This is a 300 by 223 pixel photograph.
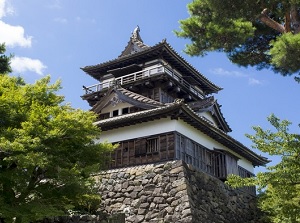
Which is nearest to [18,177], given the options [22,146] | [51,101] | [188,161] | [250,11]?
[22,146]

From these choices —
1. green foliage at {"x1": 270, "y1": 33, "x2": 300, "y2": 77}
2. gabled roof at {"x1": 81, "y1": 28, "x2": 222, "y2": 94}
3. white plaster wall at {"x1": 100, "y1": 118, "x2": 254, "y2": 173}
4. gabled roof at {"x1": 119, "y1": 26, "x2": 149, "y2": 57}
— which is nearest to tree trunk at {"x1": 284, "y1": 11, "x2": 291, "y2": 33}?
green foliage at {"x1": 270, "y1": 33, "x2": 300, "y2": 77}

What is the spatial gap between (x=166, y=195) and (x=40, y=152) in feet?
24.5

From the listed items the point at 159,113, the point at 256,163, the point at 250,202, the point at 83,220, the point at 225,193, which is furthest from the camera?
the point at 256,163

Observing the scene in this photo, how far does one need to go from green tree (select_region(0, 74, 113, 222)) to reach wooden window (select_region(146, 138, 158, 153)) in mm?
6086

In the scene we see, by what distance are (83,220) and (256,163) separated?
12.9m

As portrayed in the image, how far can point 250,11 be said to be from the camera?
11.4 m

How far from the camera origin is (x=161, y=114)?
1680 cm

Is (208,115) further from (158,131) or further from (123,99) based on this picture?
(158,131)

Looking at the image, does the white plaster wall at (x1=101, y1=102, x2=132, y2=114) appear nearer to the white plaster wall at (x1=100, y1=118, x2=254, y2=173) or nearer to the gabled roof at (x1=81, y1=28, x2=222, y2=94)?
the white plaster wall at (x1=100, y1=118, x2=254, y2=173)

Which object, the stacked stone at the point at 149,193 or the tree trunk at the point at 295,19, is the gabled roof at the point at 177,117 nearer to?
the stacked stone at the point at 149,193

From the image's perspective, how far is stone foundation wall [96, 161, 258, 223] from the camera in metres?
15.0

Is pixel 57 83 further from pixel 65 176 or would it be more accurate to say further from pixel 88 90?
pixel 88 90

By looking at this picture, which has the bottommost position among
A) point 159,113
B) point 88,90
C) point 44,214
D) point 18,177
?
point 44,214

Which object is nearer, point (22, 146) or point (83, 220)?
point (22, 146)
